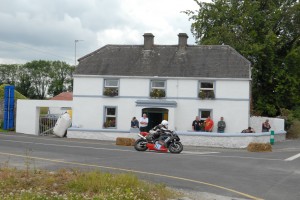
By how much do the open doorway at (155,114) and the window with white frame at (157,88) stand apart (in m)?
1.07

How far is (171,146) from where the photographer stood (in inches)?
911

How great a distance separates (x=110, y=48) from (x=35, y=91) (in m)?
88.4

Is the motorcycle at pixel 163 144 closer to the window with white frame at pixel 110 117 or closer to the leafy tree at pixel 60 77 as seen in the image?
the window with white frame at pixel 110 117

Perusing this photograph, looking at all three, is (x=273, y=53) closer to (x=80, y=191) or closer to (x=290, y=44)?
(x=290, y=44)

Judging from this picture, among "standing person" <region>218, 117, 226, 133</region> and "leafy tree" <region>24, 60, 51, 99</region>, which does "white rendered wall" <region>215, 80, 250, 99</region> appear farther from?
"leafy tree" <region>24, 60, 51, 99</region>

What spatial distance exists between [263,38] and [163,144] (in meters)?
25.4

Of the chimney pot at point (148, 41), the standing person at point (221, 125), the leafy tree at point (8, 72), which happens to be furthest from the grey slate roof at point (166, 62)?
the leafy tree at point (8, 72)

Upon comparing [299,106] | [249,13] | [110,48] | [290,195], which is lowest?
[290,195]

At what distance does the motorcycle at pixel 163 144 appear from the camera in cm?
2314

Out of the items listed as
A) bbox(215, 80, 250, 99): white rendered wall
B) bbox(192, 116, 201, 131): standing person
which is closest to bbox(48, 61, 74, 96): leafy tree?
bbox(215, 80, 250, 99): white rendered wall

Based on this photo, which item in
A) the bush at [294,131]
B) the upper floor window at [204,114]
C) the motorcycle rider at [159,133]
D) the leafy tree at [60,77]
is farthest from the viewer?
the leafy tree at [60,77]

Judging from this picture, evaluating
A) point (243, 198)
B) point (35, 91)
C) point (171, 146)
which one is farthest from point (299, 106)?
point (35, 91)

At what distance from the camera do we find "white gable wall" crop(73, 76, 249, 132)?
3362cm

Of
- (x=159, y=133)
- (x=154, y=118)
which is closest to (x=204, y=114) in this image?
(x=154, y=118)
